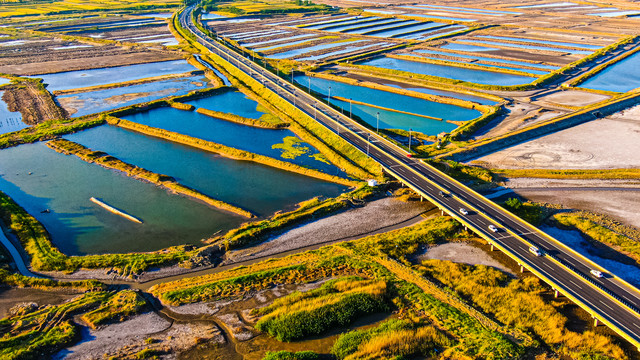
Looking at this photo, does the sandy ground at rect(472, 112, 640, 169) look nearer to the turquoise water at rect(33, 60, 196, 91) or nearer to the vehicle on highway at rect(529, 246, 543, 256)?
the vehicle on highway at rect(529, 246, 543, 256)

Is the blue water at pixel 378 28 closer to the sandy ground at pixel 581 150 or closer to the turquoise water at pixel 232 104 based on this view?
the turquoise water at pixel 232 104

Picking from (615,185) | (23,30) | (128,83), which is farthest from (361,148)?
(23,30)

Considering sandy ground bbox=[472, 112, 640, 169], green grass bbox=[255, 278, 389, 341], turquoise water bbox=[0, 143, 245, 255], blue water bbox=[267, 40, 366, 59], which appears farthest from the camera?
blue water bbox=[267, 40, 366, 59]

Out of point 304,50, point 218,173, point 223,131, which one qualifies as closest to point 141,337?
point 218,173

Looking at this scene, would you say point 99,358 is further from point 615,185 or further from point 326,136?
point 615,185

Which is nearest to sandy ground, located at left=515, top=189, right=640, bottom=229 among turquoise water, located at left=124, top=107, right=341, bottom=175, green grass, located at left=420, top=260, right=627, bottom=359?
green grass, located at left=420, top=260, right=627, bottom=359
